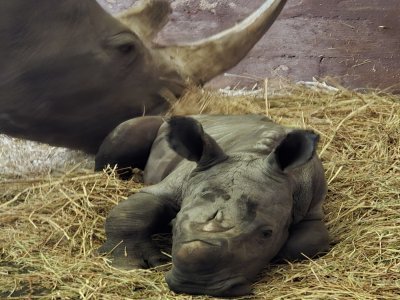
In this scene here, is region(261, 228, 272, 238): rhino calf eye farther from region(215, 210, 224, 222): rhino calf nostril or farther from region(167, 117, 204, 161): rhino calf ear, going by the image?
region(167, 117, 204, 161): rhino calf ear

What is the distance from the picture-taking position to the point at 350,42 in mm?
6398

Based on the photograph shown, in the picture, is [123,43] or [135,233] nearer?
[135,233]

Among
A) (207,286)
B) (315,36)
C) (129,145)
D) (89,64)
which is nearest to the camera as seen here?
(207,286)

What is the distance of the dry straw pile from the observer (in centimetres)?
316

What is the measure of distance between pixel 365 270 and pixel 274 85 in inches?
131

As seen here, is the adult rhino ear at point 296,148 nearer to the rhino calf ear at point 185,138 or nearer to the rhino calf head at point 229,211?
the rhino calf head at point 229,211

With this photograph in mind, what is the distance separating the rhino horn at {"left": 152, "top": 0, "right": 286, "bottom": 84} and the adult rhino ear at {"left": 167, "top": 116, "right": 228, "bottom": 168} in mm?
1805

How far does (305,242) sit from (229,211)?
465 millimetres

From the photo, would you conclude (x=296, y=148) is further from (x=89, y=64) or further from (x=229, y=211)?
(x=89, y=64)

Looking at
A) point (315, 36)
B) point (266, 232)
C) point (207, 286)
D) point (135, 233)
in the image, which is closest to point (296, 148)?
point (266, 232)

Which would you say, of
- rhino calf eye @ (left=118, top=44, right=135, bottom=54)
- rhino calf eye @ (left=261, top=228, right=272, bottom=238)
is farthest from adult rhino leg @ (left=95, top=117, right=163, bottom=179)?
rhino calf eye @ (left=261, top=228, right=272, bottom=238)

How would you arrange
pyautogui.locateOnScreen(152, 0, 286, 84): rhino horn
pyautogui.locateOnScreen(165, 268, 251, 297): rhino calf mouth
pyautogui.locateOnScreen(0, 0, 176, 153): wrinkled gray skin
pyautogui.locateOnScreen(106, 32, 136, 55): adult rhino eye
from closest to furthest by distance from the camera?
pyautogui.locateOnScreen(165, 268, 251, 297): rhino calf mouth
pyautogui.locateOnScreen(0, 0, 176, 153): wrinkled gray skin
pyautogui.locateOnScreen(106, 32, 136, 55): adult rhino eye
pyautogui.locateOnScreen(152, 0, 286, 84): rhino horn

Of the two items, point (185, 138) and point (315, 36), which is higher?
point (185, 138)

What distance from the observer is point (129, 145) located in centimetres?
465
